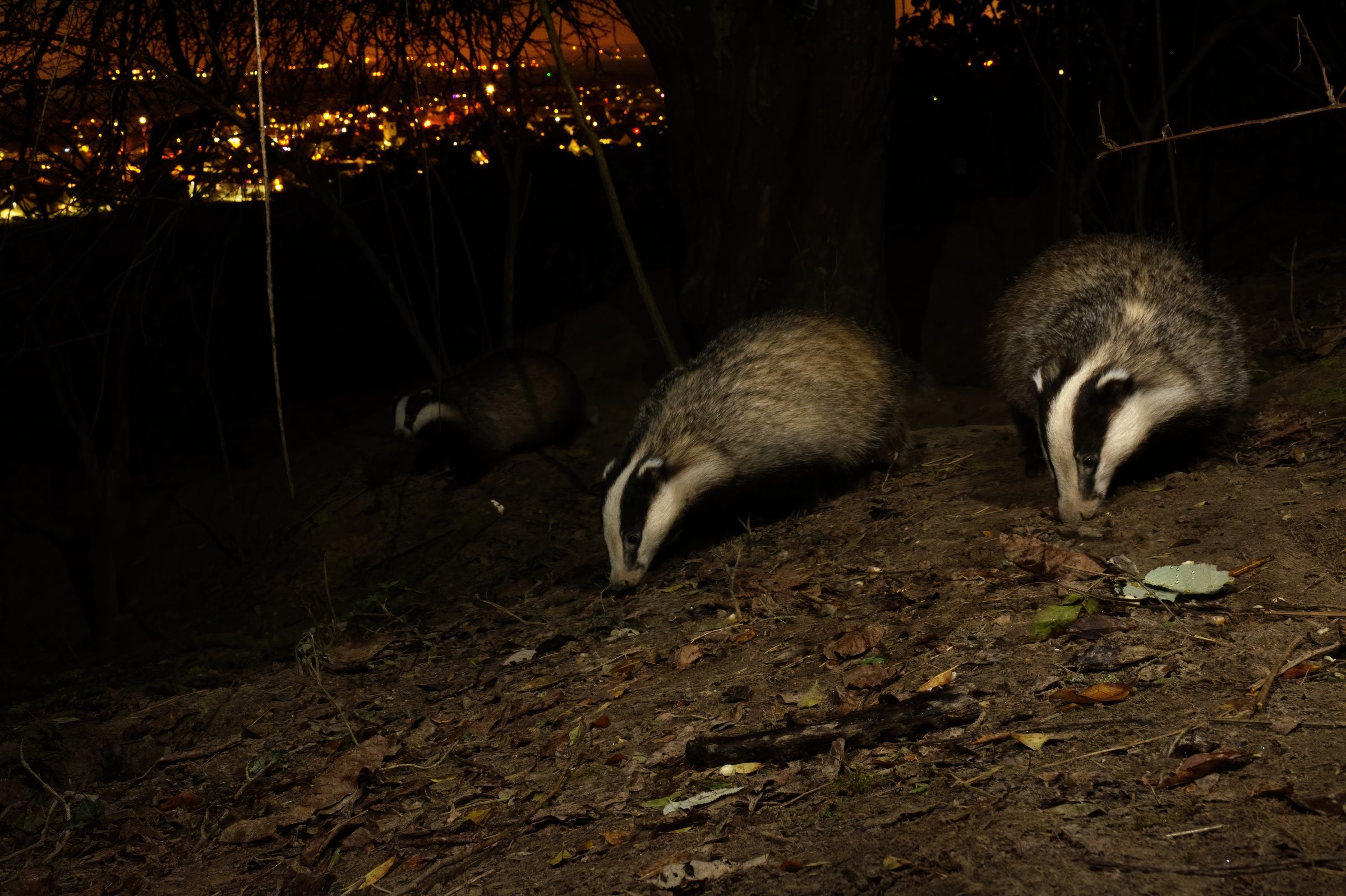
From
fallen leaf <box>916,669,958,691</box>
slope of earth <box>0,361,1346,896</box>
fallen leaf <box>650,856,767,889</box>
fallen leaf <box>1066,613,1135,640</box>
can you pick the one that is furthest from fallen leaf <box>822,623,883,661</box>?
fallen leaf <box>650,856,767,889</box>

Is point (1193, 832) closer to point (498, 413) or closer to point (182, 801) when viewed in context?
point (182, 801)

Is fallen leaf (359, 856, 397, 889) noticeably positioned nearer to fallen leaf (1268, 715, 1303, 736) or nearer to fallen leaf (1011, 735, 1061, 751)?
fallen leaf (1011, 735, 1061, 751)

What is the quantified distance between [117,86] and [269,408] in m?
5.28

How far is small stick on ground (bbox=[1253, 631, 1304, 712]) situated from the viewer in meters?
2.17

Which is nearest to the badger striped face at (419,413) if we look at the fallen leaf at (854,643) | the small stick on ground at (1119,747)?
the fallen leaf at (854,643)

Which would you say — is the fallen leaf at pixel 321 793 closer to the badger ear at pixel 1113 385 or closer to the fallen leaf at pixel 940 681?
the fallen leaf at pixel 940 681

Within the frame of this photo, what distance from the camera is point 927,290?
27.2 ft

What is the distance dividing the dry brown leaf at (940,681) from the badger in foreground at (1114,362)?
1.19m

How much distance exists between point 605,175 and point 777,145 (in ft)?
5.64

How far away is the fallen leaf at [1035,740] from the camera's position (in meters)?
2.21

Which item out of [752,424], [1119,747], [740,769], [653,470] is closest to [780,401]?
[752,424]

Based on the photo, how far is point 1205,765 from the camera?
1.98 m

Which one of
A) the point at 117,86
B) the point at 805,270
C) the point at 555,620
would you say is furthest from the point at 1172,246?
the point at 117,86

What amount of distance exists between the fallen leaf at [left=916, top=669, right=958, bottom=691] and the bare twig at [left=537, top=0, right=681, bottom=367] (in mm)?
2619
